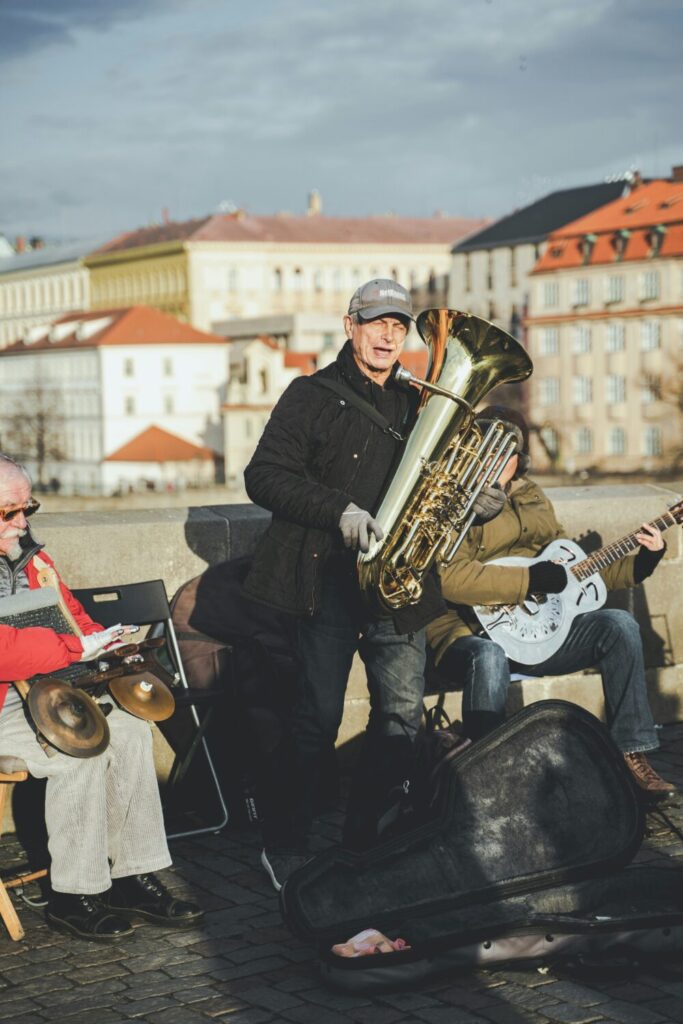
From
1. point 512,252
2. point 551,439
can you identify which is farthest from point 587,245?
point 551,439

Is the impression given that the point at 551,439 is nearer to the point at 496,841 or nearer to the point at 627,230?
the point at 627,230

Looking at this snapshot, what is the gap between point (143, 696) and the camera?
18.6 ft

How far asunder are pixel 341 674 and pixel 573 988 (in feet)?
4.43

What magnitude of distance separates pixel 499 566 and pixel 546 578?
7.8 inches

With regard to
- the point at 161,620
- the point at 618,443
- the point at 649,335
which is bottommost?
the point at 618,443

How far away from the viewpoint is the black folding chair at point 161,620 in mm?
6465

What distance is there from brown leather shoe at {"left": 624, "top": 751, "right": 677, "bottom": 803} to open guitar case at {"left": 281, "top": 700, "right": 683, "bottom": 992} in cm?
126

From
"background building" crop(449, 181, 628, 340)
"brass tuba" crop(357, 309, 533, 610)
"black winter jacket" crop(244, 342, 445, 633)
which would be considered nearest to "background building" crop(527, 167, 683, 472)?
"background building" crop(449, 181, 628, 340)

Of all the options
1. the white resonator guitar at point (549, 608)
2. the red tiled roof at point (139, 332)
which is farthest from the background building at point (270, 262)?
the white resonator guitar at point (549, 608)

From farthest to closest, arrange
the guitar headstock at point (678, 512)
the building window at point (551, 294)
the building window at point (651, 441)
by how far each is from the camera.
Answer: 1. the building window at point (551, 294)
2. the building window at point (651, 441)
3. the guitar headstock at point (678, 512)

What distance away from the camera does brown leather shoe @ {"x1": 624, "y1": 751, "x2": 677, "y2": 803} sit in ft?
21.3

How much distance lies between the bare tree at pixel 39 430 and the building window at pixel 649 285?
46.7 meters

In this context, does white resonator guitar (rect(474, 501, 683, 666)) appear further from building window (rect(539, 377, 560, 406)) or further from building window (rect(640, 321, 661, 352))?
→ building window (rect(539, 377, 560, 406))

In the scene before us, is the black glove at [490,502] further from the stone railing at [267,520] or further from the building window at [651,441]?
the building window at [651,441]
